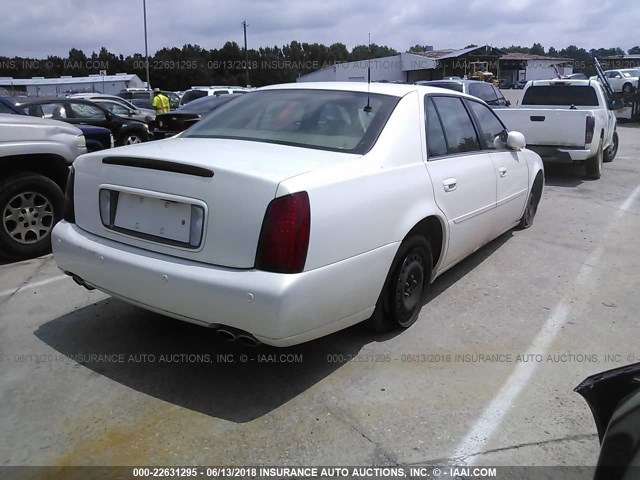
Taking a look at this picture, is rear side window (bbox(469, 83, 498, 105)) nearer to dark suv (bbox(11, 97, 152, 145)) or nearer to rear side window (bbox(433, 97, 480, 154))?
dark suv (bbox(11, 97, 152, 145))

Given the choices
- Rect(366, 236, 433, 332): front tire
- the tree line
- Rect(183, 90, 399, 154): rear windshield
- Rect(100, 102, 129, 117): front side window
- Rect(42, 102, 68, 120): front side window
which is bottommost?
Rect(366, 236, 433, 332): front tire

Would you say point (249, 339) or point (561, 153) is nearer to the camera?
point (249, 339)

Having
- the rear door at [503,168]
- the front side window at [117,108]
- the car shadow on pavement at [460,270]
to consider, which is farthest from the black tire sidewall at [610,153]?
the front side window at [117,108]

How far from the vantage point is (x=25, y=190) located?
5207 mm

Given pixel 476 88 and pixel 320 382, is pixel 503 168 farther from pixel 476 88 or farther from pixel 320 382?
pixel 476 88

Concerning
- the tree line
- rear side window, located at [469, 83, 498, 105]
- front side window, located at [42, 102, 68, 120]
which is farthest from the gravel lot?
the tree line

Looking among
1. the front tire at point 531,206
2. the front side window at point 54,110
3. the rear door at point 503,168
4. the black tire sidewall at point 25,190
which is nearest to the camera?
the rear door at point 503,168

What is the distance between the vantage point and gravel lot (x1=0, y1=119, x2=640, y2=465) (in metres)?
2.70

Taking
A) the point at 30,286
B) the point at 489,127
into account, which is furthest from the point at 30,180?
the point at 489,127

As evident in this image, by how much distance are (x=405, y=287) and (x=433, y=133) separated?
1.15 meters

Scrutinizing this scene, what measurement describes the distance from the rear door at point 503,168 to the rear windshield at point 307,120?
4.99 feet

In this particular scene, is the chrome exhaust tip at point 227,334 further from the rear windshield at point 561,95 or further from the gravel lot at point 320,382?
the rear windshield at point 561,95

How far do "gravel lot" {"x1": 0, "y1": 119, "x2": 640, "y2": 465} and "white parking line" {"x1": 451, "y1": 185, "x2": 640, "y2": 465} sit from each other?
10 mm

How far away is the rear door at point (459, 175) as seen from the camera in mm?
3980
